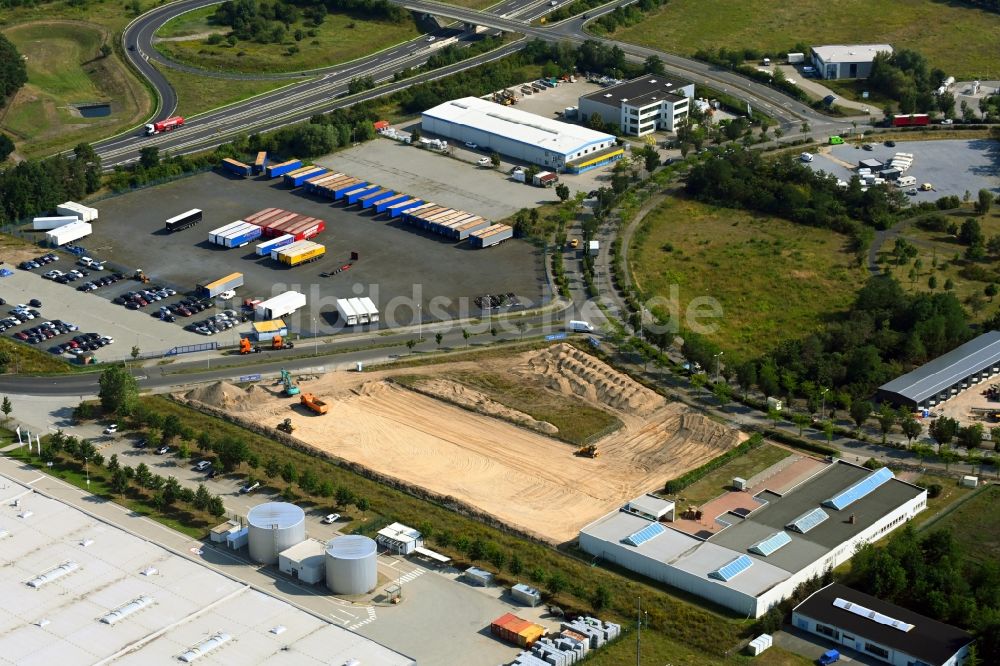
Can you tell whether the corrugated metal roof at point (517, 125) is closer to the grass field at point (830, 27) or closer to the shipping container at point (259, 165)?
the shipping container at point (259, 165)

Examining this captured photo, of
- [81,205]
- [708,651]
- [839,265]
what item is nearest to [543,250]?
[839,265]

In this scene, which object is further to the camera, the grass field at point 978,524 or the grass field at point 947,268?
the grass field at point 947,268

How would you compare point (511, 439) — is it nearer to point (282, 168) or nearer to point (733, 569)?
point (733, 569)

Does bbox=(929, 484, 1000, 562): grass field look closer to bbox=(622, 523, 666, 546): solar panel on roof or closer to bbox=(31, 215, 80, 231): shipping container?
bbox=(622, 523, 666, 546): solar panel on roof

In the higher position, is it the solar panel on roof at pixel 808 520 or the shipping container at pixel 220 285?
the shipping container at pixel 220 285

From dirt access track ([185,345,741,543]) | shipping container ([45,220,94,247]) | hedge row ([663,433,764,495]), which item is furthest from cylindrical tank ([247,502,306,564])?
shipping container ([45,220,94,247])

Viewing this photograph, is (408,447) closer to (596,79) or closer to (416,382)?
(416,382)

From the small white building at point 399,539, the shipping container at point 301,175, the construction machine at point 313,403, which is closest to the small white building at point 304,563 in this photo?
the small white building at point 399,539

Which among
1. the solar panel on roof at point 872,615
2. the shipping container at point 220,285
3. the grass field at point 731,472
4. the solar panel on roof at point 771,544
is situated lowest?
the grass field at point 731,472
